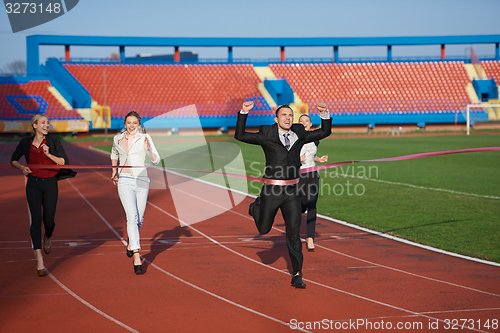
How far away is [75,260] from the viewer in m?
8.11

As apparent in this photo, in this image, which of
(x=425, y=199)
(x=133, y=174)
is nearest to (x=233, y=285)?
(x=133, y=174)

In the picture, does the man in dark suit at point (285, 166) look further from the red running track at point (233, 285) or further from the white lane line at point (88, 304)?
the white lane line at point (88, 304)

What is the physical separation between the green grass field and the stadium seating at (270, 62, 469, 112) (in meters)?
27.3

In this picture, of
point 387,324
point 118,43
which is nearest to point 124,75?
point 118,43

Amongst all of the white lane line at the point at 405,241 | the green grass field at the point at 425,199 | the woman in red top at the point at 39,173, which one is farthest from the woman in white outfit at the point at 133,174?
the green grass field at the point at 425,199

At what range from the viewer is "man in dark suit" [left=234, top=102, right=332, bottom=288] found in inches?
253

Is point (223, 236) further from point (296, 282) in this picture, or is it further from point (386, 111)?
point (386, 111)

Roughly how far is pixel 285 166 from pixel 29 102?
42.2m

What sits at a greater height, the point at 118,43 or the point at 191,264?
the point at 118,43

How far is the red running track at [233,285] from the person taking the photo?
17.8 ft

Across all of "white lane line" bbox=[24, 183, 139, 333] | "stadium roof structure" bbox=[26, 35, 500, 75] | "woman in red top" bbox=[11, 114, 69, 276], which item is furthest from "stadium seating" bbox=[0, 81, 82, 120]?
"white lane line" bbox=[24, 183, 139, 333]

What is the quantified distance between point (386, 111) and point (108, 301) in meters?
48.1

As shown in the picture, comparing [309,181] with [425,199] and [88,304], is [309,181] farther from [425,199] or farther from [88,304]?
[425,199]

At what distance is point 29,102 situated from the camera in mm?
44312
